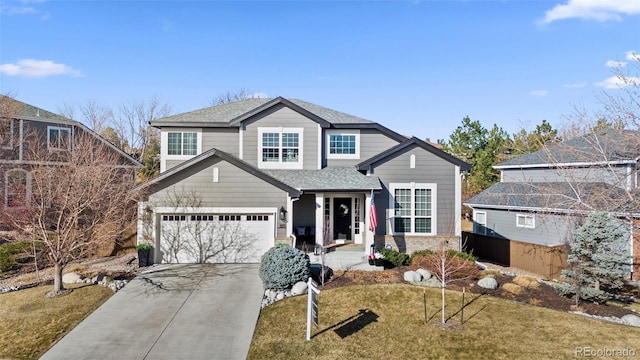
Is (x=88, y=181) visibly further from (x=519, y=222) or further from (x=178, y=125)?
(x=519, y=222)

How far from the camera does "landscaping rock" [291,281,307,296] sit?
11203 mm

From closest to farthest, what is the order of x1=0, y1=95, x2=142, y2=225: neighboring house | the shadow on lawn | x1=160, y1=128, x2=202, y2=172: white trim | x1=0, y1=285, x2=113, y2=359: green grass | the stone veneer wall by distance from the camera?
x1=0, y1=285, x2=113, y2=359: green grass, the shadow on lawn, the stone veneer wall, x1=160, y1=128, x2=202, y2=172: white trim, x1=0, y1=95, x2=142, y2=225: neighboring house

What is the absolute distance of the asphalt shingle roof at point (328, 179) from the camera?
16.1m

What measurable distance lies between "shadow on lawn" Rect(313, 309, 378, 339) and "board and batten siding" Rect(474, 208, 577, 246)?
431 inches

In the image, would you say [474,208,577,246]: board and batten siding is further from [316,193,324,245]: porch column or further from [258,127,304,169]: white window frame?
[258,127,304,169]: white window frame

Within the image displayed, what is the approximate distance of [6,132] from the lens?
21875 millimetres

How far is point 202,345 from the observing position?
832 centimetres

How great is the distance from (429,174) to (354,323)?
963 centimetres

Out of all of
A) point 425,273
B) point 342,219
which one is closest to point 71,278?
point 342,219

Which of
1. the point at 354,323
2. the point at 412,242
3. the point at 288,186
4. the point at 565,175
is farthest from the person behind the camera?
the point at 565,175

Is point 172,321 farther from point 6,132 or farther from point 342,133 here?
point 6,132

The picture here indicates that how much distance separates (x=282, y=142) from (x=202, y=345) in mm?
11492

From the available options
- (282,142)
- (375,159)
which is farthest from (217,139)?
(375,159)

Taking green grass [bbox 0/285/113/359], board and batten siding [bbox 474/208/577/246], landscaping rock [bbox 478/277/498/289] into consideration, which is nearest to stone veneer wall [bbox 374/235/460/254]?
landscaping rock [bbox 478/277/498/289]
